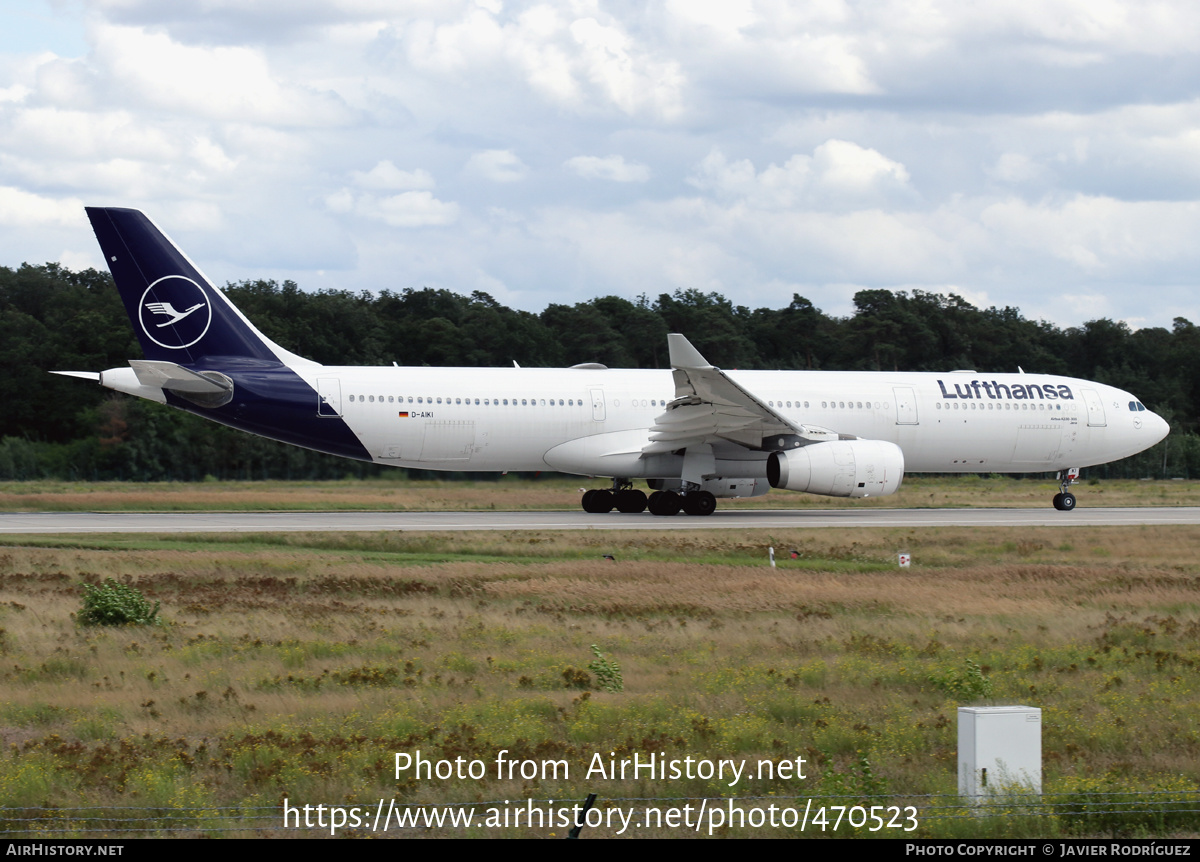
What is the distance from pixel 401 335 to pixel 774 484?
33032mm

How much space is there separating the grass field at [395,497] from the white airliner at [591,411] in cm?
398

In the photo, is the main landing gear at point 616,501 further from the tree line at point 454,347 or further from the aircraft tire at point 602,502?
the tree line at point 454,347

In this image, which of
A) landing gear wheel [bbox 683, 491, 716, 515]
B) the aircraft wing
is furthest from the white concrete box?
landing gear wheel [bbox 683, 491, 716, 515]

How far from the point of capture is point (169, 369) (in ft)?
84.4

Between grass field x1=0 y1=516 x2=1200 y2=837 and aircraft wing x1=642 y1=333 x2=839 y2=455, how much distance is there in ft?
21.3

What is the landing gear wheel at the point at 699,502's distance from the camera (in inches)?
1124

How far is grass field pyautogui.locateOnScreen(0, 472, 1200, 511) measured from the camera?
3209cm

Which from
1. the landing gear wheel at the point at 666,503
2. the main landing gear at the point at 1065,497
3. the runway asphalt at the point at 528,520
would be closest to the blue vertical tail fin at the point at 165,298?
the runway asphalt at the point at 528,520

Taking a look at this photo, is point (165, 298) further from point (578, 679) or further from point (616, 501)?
point (578, 679)

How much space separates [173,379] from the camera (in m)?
25.8

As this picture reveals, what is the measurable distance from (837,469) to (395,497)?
42.4 ft

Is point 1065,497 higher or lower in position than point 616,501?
higher

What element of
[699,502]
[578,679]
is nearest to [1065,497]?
[699,502]

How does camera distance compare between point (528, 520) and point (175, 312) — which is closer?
point (175, 312)
